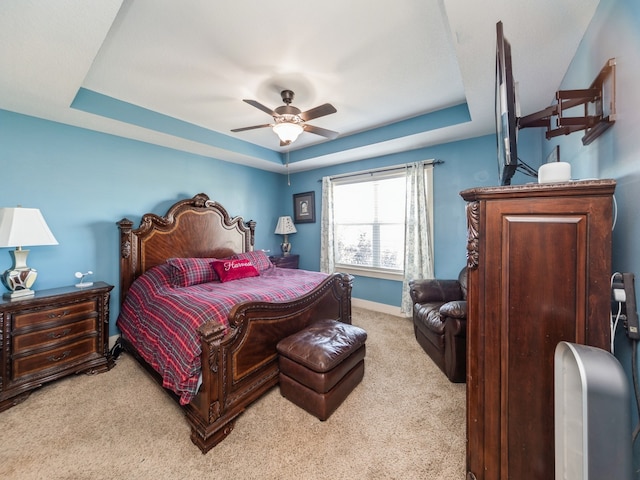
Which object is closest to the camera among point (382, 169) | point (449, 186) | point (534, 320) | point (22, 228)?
point (534, 320)

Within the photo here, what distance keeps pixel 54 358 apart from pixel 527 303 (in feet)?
11.2

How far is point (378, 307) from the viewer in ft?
13.3

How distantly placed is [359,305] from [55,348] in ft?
11.9

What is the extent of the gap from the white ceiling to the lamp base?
4.41 feet

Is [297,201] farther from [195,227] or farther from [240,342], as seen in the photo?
[240,342]

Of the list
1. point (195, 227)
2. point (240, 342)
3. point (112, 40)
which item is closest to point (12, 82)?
point (112, 40)

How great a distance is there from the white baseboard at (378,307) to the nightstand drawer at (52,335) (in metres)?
3.38

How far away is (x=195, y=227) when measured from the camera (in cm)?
352

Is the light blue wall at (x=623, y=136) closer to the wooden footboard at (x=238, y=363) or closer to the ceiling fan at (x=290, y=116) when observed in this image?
the ceiling fan at (x=290, y=116)

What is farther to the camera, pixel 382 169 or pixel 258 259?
pixel 382 169

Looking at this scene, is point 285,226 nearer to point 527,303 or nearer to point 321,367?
point 321,367

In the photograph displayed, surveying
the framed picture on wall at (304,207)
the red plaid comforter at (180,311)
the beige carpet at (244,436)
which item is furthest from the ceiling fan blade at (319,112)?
the framed picture on wall at (304,207)

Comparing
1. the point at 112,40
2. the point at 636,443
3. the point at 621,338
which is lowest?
the point at 636,443

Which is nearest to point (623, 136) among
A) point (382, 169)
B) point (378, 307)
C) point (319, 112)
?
point (319, 112)
